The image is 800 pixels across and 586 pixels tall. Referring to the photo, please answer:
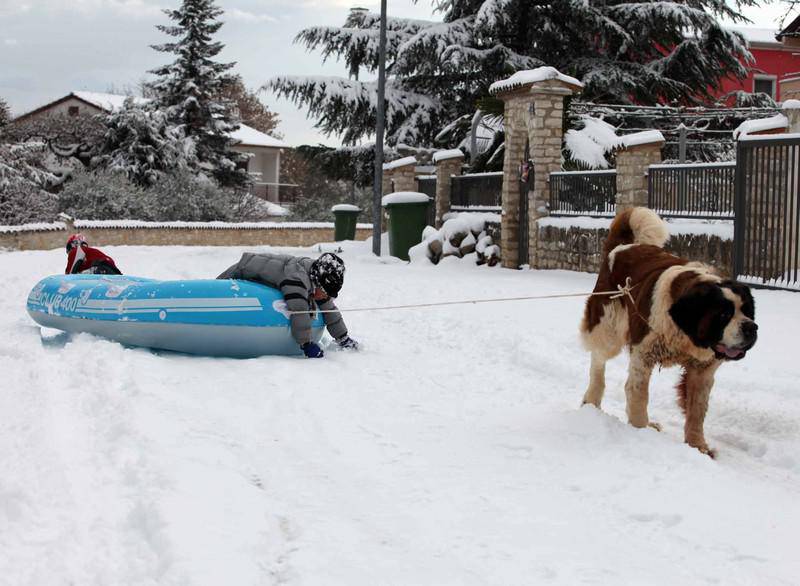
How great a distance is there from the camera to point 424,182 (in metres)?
24.1

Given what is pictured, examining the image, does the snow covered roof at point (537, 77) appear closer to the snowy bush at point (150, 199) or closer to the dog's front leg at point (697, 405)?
the dog's front leg at point (697, 405)

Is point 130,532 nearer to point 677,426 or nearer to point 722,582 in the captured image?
point 722,582

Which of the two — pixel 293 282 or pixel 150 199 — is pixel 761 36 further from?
pixel 293 282

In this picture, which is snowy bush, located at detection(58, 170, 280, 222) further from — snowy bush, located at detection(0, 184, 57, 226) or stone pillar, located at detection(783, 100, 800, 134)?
stone pillar, located at detection(783, 100, 800, 134)

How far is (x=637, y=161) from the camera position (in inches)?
590

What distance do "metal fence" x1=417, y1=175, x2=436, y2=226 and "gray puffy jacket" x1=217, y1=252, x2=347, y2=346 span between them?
1438cm

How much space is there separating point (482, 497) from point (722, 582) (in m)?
1.33

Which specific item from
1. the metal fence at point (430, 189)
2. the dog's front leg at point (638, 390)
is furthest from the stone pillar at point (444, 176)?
the dog's front leg at point (638, 390)

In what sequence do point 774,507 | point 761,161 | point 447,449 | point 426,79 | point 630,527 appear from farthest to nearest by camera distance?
1. point 426,79
2. point 761,161
3. point 447,449
4. point 774,507
5. point 630,527

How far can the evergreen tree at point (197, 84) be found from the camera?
39562 millimetres

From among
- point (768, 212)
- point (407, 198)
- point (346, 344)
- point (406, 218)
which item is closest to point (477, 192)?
point (407, 198)

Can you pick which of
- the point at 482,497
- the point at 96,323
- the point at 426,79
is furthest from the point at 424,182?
the point at 482,497

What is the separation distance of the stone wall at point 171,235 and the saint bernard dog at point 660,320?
2103 centimetres

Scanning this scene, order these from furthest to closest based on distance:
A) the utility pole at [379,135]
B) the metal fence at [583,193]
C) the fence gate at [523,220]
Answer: the utility pole at [379,135] → the fence gate at [523,220] → the metal fence at [583,193]
